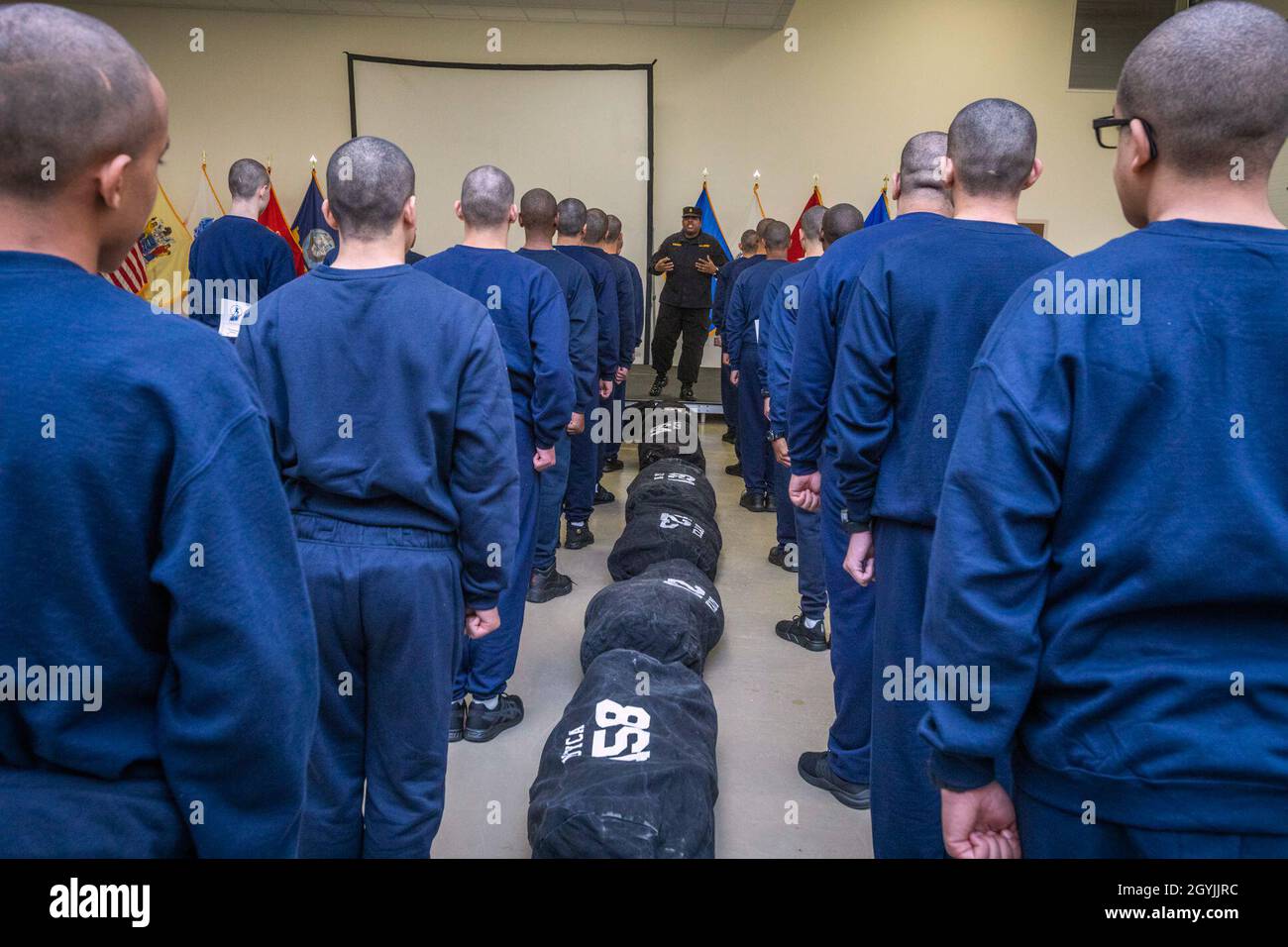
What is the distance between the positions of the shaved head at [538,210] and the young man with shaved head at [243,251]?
4.15 ft

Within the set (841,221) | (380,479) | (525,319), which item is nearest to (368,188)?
(380,479)

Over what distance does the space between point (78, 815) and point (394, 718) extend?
1.04m

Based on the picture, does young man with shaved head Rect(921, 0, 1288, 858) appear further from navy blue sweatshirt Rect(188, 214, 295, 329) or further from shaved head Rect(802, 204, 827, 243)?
navy blue sweatshirt Rect(188, 214, 295, 329)

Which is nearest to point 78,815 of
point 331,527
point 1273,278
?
point 331,527

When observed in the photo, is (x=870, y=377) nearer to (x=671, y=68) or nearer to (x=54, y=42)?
(x=54, y=42)

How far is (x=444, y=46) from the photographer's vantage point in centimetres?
1028

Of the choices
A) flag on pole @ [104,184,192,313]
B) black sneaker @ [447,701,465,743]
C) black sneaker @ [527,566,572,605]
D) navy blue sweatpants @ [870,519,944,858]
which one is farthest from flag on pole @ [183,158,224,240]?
navy blue sweatpants @ [870,519,944,858]

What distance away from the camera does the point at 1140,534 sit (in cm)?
111

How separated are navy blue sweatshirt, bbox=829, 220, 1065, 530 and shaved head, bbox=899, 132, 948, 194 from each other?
51 cm

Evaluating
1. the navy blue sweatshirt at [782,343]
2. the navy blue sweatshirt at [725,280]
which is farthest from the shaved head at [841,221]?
the navy blue sweatshirt at [725,280]

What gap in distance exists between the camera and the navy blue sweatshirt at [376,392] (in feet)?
6.32

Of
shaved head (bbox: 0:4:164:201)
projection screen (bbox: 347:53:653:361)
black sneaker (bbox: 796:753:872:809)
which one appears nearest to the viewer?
shaved head (bbox: 0:4:164:201)

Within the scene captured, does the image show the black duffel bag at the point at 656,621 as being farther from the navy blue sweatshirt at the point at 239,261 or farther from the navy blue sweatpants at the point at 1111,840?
the navy blue sweatshirt at the point at 239,261

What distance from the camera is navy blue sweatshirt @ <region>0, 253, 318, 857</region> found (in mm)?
919
